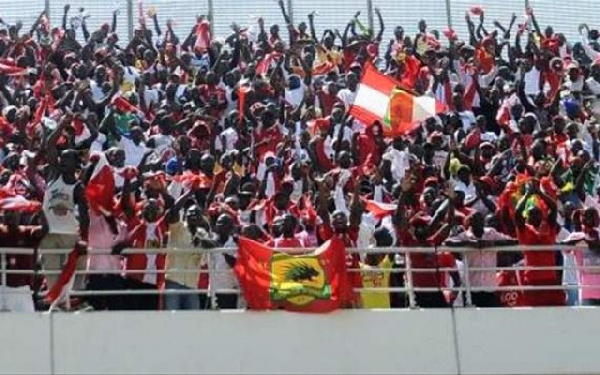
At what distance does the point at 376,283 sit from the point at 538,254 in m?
1.55

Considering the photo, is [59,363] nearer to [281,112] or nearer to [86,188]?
[86,188]

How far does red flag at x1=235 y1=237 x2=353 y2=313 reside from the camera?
14320 millimetres

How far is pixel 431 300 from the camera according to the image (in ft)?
49.0

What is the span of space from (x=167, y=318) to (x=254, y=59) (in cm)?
948

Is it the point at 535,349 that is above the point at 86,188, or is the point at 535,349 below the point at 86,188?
below

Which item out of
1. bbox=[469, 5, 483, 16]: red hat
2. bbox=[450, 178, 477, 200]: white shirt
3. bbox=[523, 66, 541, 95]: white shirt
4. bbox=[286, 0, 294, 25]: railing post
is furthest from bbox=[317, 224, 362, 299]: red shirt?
bbox=[469, 5, 483, 16]: red hat

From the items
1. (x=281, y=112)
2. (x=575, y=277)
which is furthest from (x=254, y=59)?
(x=575, y=277)

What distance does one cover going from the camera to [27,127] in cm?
1816

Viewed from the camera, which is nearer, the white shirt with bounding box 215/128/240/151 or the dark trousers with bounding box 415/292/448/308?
the dark trousers with bounding box 415/292/448/308

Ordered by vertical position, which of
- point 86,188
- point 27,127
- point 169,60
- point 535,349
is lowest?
point 535,349

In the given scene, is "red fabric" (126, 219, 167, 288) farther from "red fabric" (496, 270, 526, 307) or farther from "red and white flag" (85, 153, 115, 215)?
"red fabric" (496, 270, 526, 307)

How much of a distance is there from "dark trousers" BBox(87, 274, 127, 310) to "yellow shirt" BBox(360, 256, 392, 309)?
2.20 m

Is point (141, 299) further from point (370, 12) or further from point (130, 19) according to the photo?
point (370, 12)

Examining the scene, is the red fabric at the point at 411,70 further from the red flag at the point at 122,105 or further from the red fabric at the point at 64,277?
the red fabric at the point at 64,277
